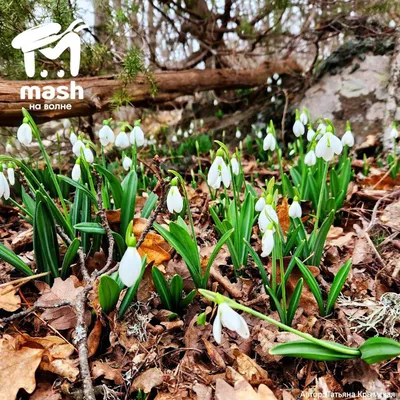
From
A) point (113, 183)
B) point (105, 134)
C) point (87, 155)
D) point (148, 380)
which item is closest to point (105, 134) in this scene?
point (105, 134)

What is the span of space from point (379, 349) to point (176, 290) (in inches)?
25.8

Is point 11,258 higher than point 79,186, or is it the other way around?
point 79,186

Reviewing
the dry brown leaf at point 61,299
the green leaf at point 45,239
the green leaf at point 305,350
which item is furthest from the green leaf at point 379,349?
the green leaf at point 45,239

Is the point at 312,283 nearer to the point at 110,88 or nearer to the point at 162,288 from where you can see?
the point at 162,288

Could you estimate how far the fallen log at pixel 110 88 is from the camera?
8.55ft

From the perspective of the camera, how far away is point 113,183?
5.33ft

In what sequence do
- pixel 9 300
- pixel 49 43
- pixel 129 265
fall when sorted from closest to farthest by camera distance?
pixel 129 265, pixel 9 300, pixel 49 43

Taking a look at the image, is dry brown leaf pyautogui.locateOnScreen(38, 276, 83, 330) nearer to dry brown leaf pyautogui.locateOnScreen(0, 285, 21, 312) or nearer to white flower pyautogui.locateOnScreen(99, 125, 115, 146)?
dry brown leaf pyautogui.locateOnScreen(0, 285, 21, 312)

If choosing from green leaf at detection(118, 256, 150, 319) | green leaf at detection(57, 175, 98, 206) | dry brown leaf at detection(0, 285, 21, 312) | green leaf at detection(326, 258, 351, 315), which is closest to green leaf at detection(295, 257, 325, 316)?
green leaf at detection(326, 258, 351, 315)

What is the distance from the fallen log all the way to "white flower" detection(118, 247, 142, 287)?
2062mm

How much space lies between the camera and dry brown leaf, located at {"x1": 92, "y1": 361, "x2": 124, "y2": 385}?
1.14 meters

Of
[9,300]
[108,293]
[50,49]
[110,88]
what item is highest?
[50,49]

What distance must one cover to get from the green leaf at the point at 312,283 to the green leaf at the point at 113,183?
32.4 inches

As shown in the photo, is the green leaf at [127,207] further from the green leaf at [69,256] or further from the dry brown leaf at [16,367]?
the dry brown leaf at [16,367]
